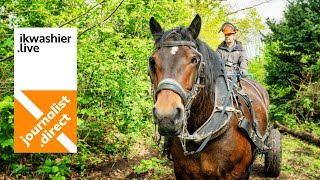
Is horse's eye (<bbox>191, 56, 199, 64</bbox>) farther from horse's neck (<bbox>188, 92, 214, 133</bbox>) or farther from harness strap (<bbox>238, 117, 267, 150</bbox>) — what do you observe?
harness strap (<bbox>238, 117, 267, 150</bbox>)

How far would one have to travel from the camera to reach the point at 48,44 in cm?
431

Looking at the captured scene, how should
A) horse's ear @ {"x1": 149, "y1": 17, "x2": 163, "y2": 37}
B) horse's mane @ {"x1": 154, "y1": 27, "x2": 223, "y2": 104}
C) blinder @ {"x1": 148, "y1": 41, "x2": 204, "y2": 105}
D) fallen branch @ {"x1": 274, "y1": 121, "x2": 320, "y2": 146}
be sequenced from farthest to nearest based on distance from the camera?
fallen branch @ {"x1": 274, "y1": 121, "x2": 320, "y2": 146}
horse's ear @ {"x1": 149, "y1": 17, "x2": 163, "y2": 37}
horse's mane @ {"x1": 154, "y1": 27, "x2": 223, "y2": 104}
blinder @ {"x1": 148, "y1": 41, "x2": 204, "y2": 105}

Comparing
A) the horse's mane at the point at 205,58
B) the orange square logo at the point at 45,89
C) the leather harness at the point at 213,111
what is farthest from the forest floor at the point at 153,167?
the horse's mane at the point at 205,58

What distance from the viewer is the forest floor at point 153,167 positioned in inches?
240

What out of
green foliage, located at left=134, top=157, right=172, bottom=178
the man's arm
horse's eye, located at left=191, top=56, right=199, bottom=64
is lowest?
green foliage, located at left=134, top=157, right=172, bottom=178

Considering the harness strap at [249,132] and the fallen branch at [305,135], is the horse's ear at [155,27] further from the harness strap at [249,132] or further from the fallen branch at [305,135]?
the fallen branch at [305,135]

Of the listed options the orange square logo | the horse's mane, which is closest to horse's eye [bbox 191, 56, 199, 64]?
the horse's mane

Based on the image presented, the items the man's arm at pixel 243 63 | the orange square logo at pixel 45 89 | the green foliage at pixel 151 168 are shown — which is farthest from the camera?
the green foliage at pixel 151 168

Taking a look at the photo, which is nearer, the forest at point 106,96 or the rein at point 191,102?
the rein at point 191,102

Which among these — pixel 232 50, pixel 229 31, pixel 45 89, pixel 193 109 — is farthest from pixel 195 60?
pixel 232 50

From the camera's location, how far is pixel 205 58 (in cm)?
325

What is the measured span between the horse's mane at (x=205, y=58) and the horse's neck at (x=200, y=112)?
1cm

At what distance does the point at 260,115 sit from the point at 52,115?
2.87 m

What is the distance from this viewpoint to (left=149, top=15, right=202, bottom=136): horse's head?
8.36 feet
